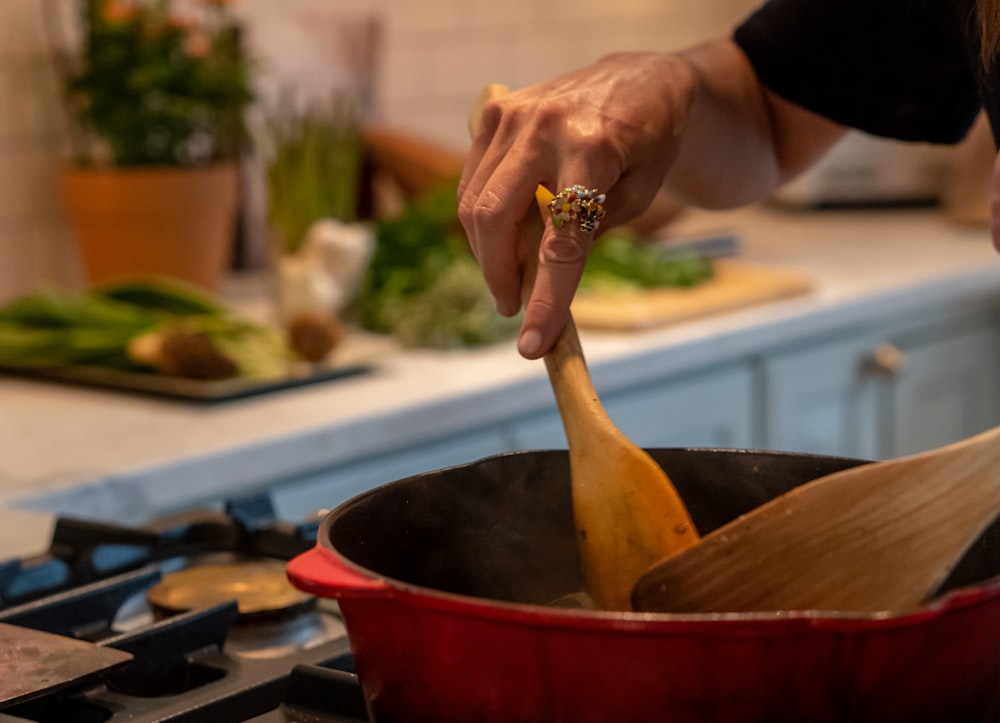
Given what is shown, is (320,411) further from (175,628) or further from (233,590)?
(175,628)

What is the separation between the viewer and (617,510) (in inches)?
24.6

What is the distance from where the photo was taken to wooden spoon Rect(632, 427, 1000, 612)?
1.69 ft

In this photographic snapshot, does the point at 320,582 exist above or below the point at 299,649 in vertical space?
above

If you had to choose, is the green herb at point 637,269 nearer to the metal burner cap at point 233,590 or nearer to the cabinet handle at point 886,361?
the cabinet handle at point 886,361

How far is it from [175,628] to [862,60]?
2.05 feet

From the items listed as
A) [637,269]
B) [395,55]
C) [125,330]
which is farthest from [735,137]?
[395,55]

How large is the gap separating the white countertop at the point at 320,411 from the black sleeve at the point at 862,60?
1.91ft

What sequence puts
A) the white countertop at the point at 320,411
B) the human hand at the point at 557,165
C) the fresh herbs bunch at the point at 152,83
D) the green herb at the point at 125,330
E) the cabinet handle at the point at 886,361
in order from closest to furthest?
the human hand at the point at 557,165 < the white countertop at the point at 320,411 < the green herb at the point at 125,330 < the fresh herbs bunch at the point at 152,83 < the cabinet handle at the point at 886,361

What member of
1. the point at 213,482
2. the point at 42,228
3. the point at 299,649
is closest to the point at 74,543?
the point at 299,649

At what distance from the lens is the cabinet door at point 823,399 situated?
6.25ft

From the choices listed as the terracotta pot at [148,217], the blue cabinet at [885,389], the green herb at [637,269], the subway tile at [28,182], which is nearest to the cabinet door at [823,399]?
the blue cabinet at [885,389]

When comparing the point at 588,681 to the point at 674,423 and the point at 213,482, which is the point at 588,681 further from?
the point at 674,423

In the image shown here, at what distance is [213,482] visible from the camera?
51.1 inches

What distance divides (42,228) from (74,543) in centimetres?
125
